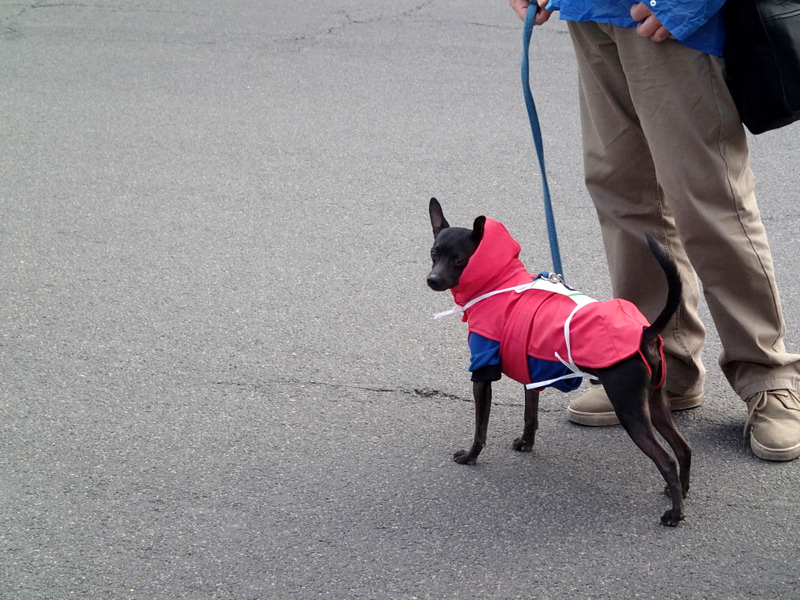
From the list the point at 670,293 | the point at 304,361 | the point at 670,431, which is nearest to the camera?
the point at 670,293

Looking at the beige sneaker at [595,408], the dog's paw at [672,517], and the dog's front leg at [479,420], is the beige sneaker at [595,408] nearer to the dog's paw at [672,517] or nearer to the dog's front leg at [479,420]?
the dog's front leg at [479,420]

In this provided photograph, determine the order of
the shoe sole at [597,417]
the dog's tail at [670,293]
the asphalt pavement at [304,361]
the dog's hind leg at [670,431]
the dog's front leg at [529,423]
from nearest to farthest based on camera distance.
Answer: the dog's tail at [670,293], the asphalt pavement at [304,361], the dog's hind leg at [670,431], the dog's front leg at [529,423], the shoe sole at [597,417]

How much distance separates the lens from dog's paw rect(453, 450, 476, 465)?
9.54 feet

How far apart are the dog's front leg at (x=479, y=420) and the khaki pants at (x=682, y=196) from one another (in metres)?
0.72

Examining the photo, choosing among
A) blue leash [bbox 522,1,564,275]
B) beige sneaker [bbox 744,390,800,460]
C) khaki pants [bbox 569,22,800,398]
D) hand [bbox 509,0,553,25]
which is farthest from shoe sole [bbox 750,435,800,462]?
hand [bbox 509,0,553,25]

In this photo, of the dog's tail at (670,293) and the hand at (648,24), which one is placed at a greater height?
the hand at (648,24)

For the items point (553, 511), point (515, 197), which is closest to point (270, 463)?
point (553, 511)

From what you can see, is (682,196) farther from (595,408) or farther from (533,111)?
(595,408)

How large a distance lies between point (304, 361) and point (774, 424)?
175 cm

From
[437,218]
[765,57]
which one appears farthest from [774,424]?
[437,218]

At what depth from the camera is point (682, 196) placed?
2.75 meters

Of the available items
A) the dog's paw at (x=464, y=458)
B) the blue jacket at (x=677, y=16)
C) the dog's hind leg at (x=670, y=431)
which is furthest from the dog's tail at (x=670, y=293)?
the dog's paw at (x=464, y=458)

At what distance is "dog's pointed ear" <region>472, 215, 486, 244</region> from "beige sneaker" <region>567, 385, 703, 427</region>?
0.80 m

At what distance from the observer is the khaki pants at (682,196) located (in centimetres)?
269
